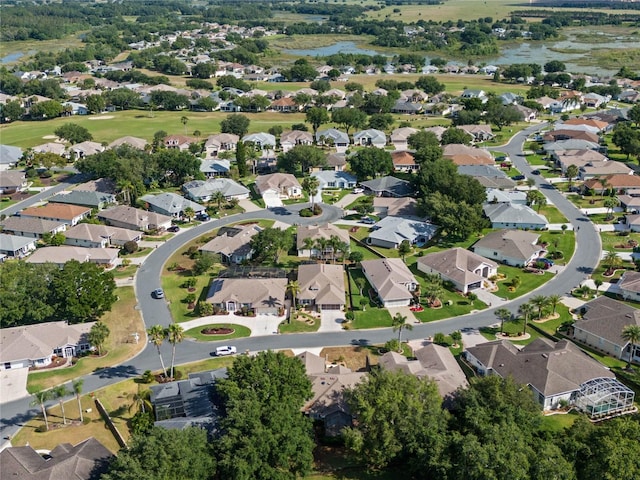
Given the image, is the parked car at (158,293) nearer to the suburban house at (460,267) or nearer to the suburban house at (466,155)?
the suburban house at (460,267)

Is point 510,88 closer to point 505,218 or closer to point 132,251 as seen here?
point 505,218

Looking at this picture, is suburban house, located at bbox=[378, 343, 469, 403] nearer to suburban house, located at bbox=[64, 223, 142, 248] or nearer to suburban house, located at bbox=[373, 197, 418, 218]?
suburban house, located at bbox=[373, 197, 418, 218]

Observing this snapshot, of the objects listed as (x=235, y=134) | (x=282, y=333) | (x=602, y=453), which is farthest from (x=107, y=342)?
(x=235, y=134)

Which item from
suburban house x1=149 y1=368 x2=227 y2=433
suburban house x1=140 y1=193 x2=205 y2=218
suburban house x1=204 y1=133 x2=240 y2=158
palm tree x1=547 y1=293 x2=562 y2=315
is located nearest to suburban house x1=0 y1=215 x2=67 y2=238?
suburban house x1=140 y1=193 x2=205 y2=218

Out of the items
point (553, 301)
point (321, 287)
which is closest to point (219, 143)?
point (321, 287)

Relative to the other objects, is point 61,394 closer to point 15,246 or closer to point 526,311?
point 15,246
